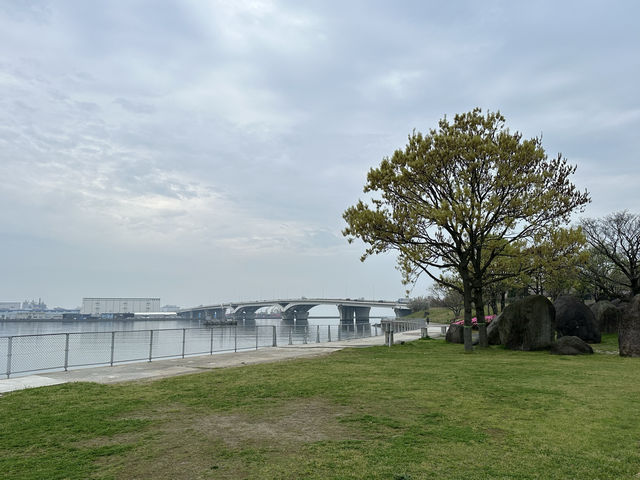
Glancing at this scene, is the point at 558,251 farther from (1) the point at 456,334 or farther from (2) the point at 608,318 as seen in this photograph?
(2) the point at 608,318

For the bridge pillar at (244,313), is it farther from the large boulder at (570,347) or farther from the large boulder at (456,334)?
the large boulder at (570,347)

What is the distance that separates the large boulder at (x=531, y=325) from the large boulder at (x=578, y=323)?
14.1 feet

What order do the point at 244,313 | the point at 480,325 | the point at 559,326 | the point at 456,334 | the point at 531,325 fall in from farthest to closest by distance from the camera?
the point at 244,313 < the point at 456,334 < the point at 559,326 < the point at 480,325 < the point at 531,325

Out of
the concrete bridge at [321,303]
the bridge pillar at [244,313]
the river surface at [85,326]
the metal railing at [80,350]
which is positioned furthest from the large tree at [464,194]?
the bridge pillar at [244,313]

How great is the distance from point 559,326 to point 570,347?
20.3ft

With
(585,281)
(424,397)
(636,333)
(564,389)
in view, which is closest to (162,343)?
(424,397)

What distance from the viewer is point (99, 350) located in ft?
53.6

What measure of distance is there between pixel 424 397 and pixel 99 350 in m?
12.6

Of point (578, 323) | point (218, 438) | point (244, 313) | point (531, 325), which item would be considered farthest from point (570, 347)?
point (244, 313)

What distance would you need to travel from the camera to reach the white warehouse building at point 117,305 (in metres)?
153

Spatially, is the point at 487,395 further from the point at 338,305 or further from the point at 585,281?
the point at 338,305

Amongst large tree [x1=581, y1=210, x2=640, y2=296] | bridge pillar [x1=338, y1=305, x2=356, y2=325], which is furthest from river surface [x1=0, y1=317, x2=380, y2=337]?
large tree [x1=581, y1=210, x2=640, y2=296]

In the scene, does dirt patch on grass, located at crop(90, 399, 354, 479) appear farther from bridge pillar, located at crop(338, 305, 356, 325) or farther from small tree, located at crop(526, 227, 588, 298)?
bridge pillar, located at crop(338, 305, 356, 325)

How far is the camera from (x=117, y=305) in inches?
6161
